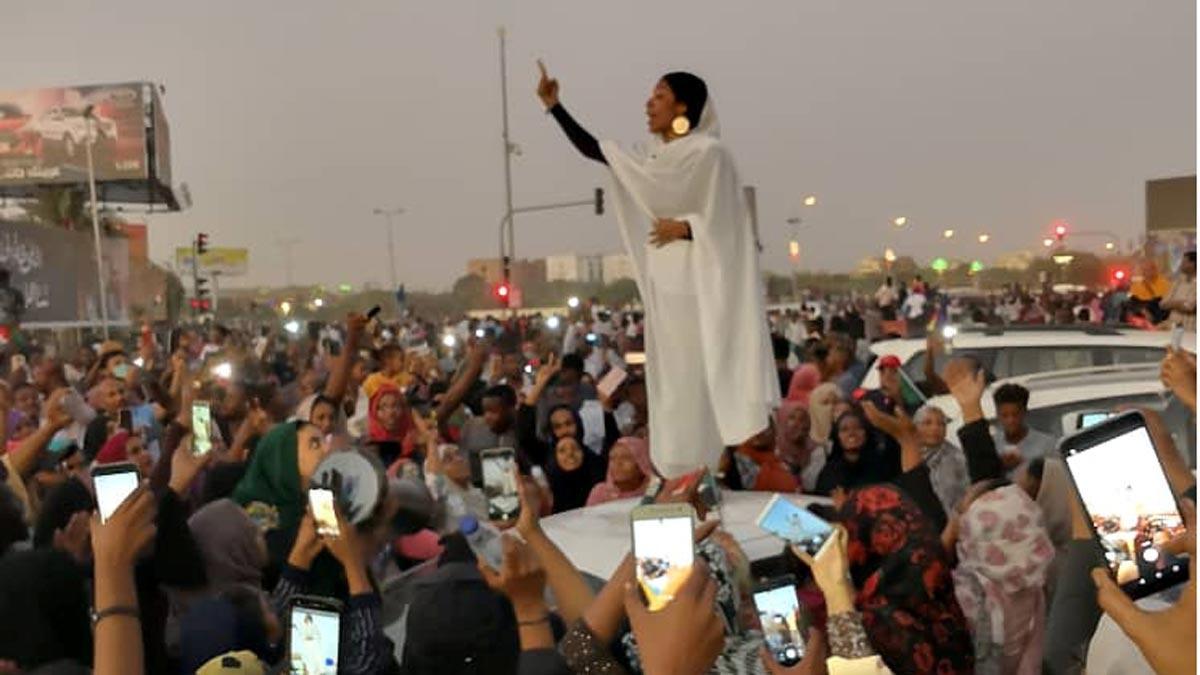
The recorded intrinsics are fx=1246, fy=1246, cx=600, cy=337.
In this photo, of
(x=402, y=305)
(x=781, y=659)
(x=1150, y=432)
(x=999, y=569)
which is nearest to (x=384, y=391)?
(x=999, y=569)

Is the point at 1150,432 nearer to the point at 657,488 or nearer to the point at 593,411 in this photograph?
the point at 657,488

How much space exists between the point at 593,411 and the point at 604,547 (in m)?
3.62

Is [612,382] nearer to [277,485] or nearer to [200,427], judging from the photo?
[200,427]

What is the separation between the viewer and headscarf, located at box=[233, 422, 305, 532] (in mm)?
5480

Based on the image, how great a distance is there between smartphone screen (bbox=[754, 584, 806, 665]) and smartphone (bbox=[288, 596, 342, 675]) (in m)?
1.13

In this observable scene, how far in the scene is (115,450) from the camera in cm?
661

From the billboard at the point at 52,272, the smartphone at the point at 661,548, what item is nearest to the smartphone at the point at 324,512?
the smartphone at the point at 661,548

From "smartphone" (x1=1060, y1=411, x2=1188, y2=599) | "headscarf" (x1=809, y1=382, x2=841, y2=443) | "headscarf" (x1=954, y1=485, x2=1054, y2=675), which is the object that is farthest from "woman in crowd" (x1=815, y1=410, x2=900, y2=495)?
"smartphone" (x1=1060, y1=411, x2=1188, y2=599)

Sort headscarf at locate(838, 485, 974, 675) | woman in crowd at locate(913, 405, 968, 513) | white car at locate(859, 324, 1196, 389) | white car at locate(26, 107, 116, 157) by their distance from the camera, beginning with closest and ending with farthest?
headscarf at locate(838, 485, 974, 675) → woman in crowd at locate(913, 405, 968, 513) → white car at locate(859, 324, 1196, 389) → white car at locate(26, 107, 116, 157)

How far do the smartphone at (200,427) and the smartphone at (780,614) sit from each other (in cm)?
372

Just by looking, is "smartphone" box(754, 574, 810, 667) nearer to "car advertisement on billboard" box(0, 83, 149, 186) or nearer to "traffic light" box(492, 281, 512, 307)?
"traffic light" box(492, 281, 512, 307)

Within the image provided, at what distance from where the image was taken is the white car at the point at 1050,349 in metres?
10.6

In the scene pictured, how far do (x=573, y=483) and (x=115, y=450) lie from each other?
A: 99.5 inches

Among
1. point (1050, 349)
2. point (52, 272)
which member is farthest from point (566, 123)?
point (52, 272)
